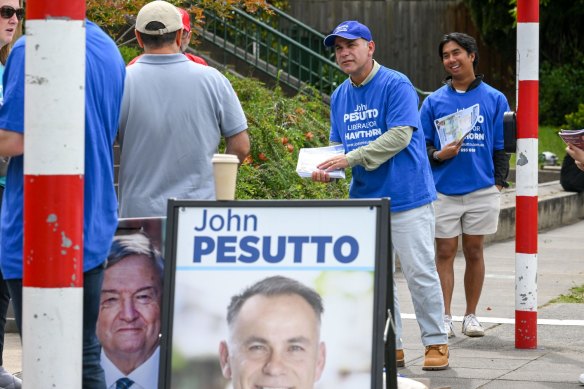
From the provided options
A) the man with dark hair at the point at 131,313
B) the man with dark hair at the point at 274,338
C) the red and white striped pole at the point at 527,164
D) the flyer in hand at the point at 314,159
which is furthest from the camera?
the red and white striped pole at the point at 527,164

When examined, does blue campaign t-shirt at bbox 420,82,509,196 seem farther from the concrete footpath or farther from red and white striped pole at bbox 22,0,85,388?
red and white striped pole at bbox 22,0,85,388

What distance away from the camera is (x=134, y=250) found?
517cm

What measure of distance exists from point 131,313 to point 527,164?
11.5 ft

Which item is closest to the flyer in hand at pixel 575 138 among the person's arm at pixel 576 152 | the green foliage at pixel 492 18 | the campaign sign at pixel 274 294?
the person's arm at pixel 576 152

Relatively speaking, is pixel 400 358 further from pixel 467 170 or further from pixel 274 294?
pixel 274 294

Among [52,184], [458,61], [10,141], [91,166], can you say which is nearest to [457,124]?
[458,61]

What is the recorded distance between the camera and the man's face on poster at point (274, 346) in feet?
16.1

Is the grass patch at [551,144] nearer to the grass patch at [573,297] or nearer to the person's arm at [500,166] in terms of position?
the grass patch at [573,297]

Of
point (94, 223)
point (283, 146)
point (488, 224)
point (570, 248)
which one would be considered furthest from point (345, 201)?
point (570, 248)

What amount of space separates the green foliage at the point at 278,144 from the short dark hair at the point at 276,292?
563cm

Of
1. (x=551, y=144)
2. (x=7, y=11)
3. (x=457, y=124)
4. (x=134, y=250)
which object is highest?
(x=551, y=144)

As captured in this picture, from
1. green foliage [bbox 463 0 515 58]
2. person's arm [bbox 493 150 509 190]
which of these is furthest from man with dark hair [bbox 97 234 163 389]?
green foliage [bbox 463 0 515 58]

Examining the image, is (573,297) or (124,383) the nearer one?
(124,383)

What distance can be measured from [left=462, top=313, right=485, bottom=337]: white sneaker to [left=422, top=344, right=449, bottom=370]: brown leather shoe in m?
1.24
